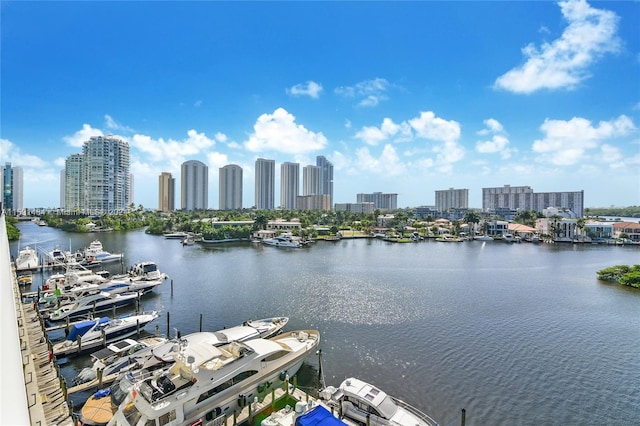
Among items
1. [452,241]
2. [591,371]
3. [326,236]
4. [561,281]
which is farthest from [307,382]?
[452,241]

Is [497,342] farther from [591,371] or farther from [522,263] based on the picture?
[522,263]

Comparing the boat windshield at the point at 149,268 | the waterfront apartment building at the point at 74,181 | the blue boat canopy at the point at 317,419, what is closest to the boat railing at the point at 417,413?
the blue boat canopy at the point at 317,419

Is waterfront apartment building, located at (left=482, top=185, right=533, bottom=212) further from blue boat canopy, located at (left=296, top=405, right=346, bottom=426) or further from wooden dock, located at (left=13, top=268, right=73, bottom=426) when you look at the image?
wooden dock, located at (left=13, top=268, right=73, bottom=426)

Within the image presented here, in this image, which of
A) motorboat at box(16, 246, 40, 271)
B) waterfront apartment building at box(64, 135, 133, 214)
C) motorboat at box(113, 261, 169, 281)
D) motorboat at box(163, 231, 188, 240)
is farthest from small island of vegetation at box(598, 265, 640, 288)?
waterfront apartment building at box(64, 135, 133, 214)

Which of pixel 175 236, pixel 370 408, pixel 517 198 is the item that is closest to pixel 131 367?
pixel 370 408

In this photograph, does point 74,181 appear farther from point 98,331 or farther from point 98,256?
point 98,331

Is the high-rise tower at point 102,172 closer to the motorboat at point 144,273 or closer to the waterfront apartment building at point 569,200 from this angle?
the motorboat at point 144,273
